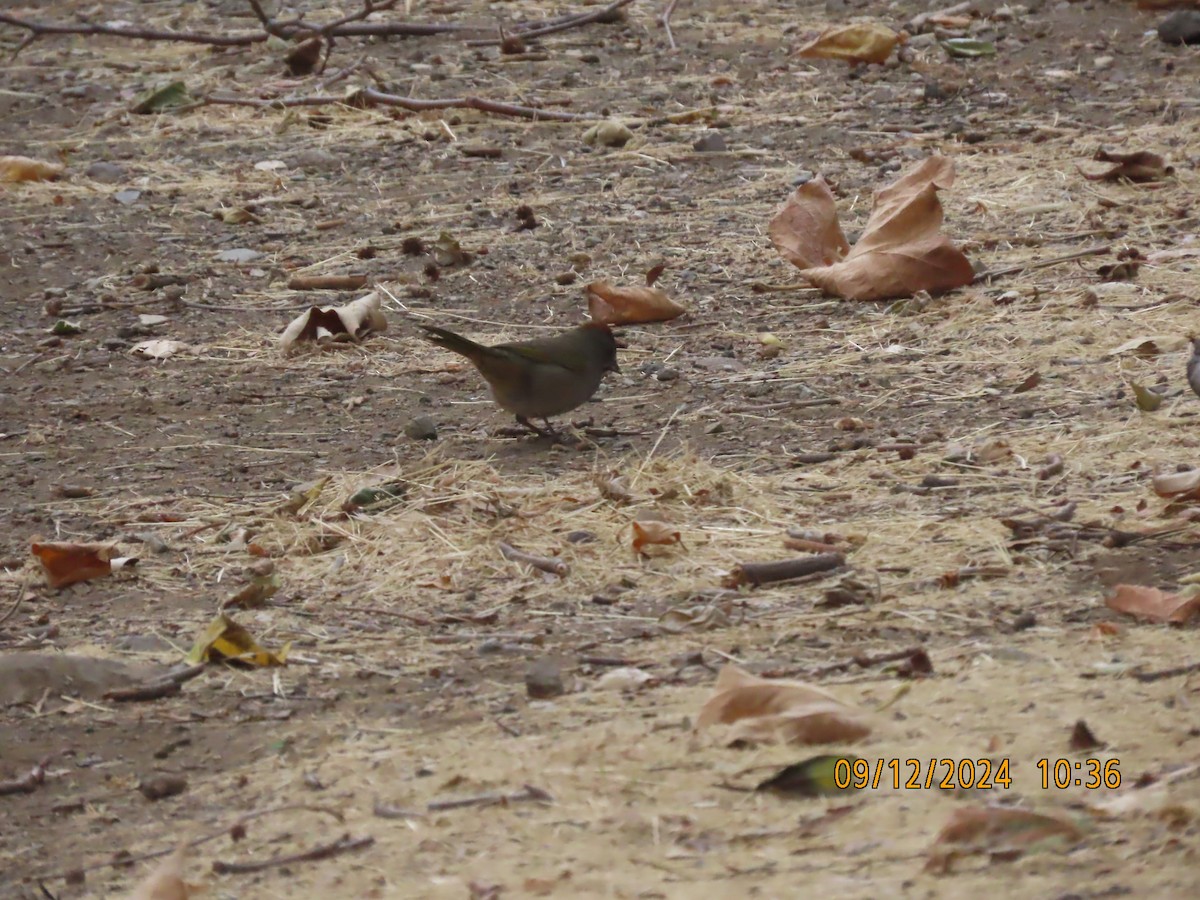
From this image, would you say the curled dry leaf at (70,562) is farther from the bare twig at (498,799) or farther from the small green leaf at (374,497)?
the bare twig at (498,799)

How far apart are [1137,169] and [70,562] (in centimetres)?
477

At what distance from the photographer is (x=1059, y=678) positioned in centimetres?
306

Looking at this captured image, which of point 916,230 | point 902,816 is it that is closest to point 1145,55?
point 916,230

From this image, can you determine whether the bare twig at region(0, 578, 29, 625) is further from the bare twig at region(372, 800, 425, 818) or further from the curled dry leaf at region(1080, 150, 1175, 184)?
the curled dry leaf at region(1080, 150, 1175, 184)

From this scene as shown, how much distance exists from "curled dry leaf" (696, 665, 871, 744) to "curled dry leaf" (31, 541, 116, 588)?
6.19 ft

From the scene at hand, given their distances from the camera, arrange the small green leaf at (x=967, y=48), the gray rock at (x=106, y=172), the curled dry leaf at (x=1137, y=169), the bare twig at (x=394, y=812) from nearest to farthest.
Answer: the bare twig at (x=394, y=812)
the curled dry leaf at (x=1137, y=169)
the gray rock at (x=106, y=172)
the small green leaf at (x=967, y=48)

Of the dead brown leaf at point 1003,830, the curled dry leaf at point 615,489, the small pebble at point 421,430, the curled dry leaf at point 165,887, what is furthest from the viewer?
the small pebble at point 421,430

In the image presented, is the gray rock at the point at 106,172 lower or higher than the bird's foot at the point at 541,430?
lower

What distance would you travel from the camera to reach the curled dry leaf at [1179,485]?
3898 mm

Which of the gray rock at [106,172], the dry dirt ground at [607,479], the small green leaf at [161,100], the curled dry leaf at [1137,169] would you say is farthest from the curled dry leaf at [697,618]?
the small green leaf at [161,100]

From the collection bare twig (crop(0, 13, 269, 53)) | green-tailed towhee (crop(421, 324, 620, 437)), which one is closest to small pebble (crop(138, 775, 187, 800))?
green-tailed towhee (crop(421, 324, 620, 437))

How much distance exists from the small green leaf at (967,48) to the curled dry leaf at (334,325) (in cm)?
449

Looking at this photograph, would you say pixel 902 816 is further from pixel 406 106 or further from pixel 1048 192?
pixel 406 106

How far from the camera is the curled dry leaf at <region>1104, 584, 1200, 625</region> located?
10.7 ft
